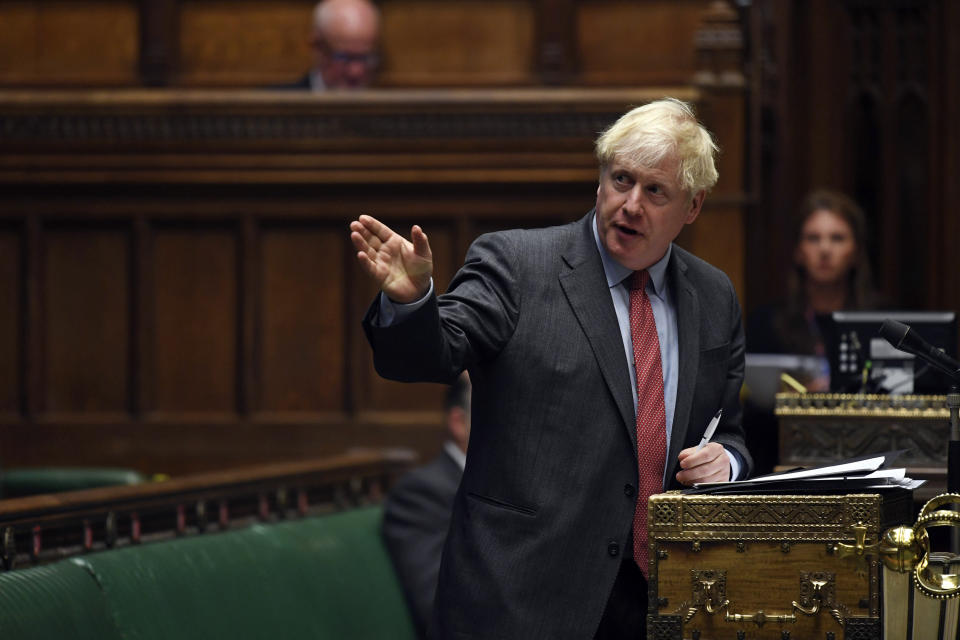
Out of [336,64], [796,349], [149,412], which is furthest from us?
[336,64]

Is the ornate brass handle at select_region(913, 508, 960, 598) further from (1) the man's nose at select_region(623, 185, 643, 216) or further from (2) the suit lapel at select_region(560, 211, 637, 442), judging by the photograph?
(1) the man's nose at select_region(623, 185, 643, 216)

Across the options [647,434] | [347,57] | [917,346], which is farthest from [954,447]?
[347,57]

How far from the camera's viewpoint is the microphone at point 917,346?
2521 mm

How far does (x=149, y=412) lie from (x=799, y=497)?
109 inches

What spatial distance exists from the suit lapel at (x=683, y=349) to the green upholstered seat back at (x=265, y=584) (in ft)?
4.02

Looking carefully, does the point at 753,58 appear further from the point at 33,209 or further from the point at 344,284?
the point at 33,209

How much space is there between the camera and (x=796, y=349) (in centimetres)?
411

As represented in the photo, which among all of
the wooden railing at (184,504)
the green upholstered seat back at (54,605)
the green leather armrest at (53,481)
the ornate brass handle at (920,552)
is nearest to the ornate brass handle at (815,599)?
the ornate brass handle at (920,552)

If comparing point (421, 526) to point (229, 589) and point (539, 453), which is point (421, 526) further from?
point (539, 453)

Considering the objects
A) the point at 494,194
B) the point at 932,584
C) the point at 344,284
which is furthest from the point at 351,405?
the point at 932,584

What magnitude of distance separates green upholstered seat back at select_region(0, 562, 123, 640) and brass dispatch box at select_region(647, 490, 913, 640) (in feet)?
3.71

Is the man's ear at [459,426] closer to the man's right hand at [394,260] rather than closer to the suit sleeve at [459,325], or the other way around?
the suit sleeve at [459,325]

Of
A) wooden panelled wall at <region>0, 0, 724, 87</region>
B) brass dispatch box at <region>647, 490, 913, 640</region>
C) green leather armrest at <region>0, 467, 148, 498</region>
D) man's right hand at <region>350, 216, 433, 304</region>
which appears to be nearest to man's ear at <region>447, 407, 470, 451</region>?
green leather armrest at <region>0, 467, 148, 498</region>

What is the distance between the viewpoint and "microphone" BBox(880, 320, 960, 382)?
2.52 m
